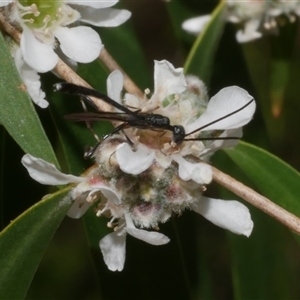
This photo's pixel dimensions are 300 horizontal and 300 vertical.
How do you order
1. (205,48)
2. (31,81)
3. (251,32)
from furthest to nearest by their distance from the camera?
(251,32) → (205,48) → (31,81)

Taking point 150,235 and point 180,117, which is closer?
point 150,235

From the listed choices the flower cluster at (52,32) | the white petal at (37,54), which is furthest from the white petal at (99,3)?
the white petal at (37,54)

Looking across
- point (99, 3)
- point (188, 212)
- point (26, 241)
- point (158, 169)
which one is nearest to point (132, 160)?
point (158, 169)

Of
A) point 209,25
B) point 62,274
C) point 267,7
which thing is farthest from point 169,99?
point 62,274

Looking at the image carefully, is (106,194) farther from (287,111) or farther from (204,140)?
(287,111)

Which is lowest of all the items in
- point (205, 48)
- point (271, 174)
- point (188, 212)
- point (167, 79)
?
point (188, 212)

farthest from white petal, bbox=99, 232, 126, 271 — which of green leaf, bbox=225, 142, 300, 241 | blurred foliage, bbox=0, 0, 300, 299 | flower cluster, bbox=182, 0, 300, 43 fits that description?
flower cluster, bbox=182, 0, 300, 43

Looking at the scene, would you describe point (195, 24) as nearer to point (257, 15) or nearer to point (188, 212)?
point (257, 15)
